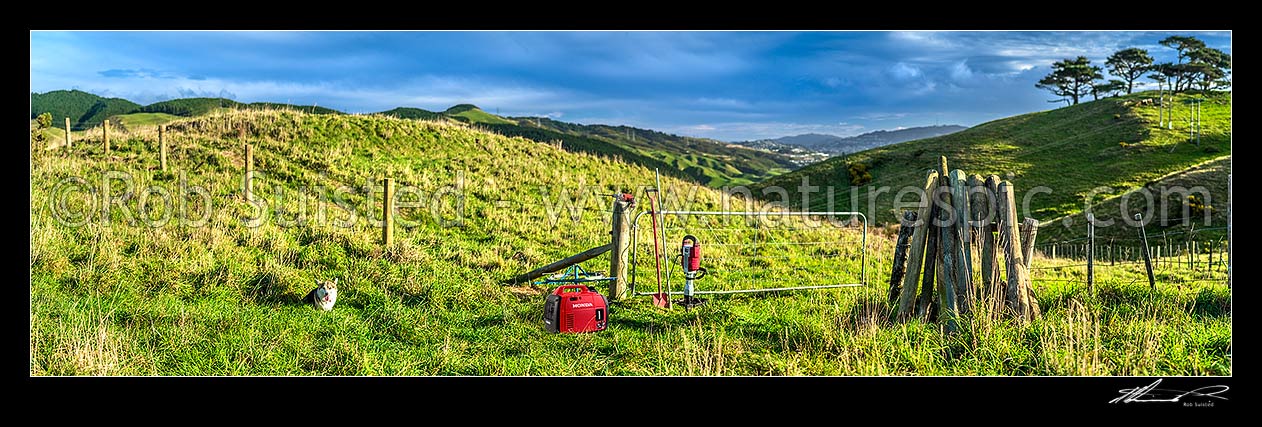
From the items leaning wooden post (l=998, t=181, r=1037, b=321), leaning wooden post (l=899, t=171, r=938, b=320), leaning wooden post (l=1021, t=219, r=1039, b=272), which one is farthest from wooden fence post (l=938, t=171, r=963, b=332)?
leaning wooden post (l=1021, t=219, r=1039, b=272)

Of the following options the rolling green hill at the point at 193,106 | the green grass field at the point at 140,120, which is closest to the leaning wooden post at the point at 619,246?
the green grass field at the point at 140,120

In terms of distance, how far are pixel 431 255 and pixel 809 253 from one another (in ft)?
33.0

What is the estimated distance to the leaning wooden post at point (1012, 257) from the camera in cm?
798

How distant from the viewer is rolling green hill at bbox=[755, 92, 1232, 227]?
46.1 m

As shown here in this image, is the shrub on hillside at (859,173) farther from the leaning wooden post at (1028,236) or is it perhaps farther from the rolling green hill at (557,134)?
the leaning wooden post at (1028,236)

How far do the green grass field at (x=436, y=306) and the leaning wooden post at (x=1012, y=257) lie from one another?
36 cm

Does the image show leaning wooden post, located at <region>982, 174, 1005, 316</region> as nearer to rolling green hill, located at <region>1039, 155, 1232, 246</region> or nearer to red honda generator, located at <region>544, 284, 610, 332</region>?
red honda generator, located at <region>544, 284, 610, 332</region>

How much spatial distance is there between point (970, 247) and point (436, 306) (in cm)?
722

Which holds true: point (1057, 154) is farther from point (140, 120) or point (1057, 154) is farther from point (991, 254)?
point (140, 120)

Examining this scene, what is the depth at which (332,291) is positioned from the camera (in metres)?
10.2

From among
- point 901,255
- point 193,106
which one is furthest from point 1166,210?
point 193,106

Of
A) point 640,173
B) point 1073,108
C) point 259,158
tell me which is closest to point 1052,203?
point 640,173

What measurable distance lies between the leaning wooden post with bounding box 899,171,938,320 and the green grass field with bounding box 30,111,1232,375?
35cm

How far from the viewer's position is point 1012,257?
805 cm
